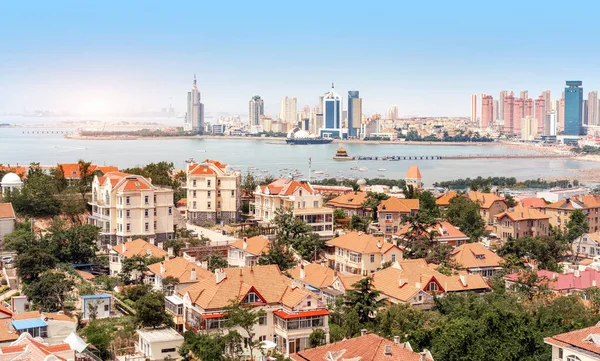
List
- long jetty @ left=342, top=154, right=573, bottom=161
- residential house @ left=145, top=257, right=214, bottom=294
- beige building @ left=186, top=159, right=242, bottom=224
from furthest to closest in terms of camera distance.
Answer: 1. long jetty @ left=342, top=154, right=573, bottom=161
2. beige building @ left=186, top=159, right=242, bottom=224
3. residential house @ left=145, top=257, right=214, bottom=294

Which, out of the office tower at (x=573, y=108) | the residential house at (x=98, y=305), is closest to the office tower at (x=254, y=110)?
the office tower at (x=573, y=108)

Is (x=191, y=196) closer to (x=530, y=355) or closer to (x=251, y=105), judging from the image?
(x=530, y=355)

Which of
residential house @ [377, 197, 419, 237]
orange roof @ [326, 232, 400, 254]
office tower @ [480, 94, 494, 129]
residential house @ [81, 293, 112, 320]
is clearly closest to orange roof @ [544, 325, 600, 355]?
residential house @ [81, 293, 112, 320]

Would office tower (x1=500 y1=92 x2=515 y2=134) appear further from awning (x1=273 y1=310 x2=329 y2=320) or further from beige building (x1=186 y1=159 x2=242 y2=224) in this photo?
awning (x1=273 y1=310 x2=329 y2=320)

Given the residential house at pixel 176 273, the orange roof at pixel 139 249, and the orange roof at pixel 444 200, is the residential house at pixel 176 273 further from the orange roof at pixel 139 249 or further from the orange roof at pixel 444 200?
the orange roof at pixel 444 200

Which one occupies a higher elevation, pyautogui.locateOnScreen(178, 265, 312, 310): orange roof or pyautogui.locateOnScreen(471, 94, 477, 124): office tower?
pyautogui.locateOnScreen(471, 94, 477, 124): office tower
